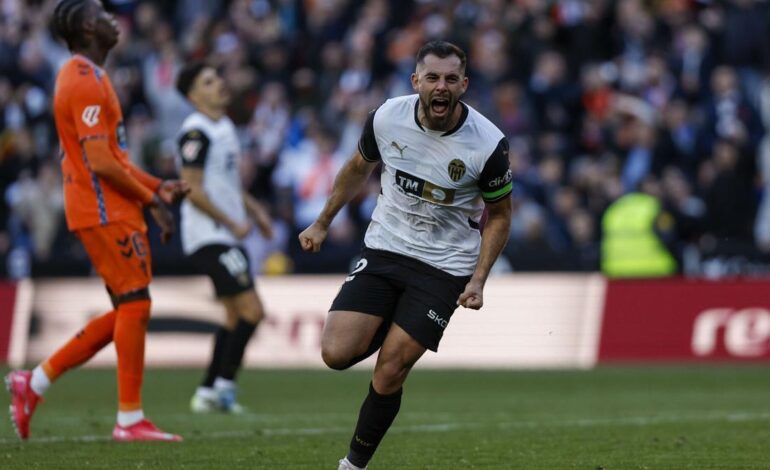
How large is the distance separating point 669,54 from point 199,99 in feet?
39.7

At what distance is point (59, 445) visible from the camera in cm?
971

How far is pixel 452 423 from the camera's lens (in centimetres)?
1162

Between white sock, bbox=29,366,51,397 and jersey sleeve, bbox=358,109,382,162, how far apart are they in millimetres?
3013

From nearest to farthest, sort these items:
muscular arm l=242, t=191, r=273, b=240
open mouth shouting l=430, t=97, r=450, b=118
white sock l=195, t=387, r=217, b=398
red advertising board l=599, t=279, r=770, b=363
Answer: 1. open mouth shouting l=430, t=97, r=450, b=118
2. white sock l=195, t=387, r=217, b=398
3. muscular arm l=242, t=191, r=273, b=240
4. red advertising board l=599, t=279, r=770, b=363

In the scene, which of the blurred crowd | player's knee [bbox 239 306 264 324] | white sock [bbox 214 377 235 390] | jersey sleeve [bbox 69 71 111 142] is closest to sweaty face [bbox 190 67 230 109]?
player's knee [bbox 239 306 264 324]

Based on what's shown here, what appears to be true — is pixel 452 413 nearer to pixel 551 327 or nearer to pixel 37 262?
pixel 551 327

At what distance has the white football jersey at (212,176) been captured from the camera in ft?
41.5

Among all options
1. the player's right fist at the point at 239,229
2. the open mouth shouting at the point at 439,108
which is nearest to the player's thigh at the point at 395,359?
the open mouth shouting at the point at 439,108

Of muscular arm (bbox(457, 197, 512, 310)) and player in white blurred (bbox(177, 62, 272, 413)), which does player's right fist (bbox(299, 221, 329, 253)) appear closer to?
muscular arm (bbox(457, 197, 512, 310))

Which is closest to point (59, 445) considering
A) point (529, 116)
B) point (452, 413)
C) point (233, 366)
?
point (233, 366)

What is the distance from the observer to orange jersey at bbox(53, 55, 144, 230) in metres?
9.74

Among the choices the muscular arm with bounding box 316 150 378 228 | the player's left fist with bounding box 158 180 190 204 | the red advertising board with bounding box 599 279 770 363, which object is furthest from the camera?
the red advertising board with bounding box 599 279 770 363

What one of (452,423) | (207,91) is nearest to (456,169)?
(452,423)

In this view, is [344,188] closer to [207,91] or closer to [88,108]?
[88,108]
